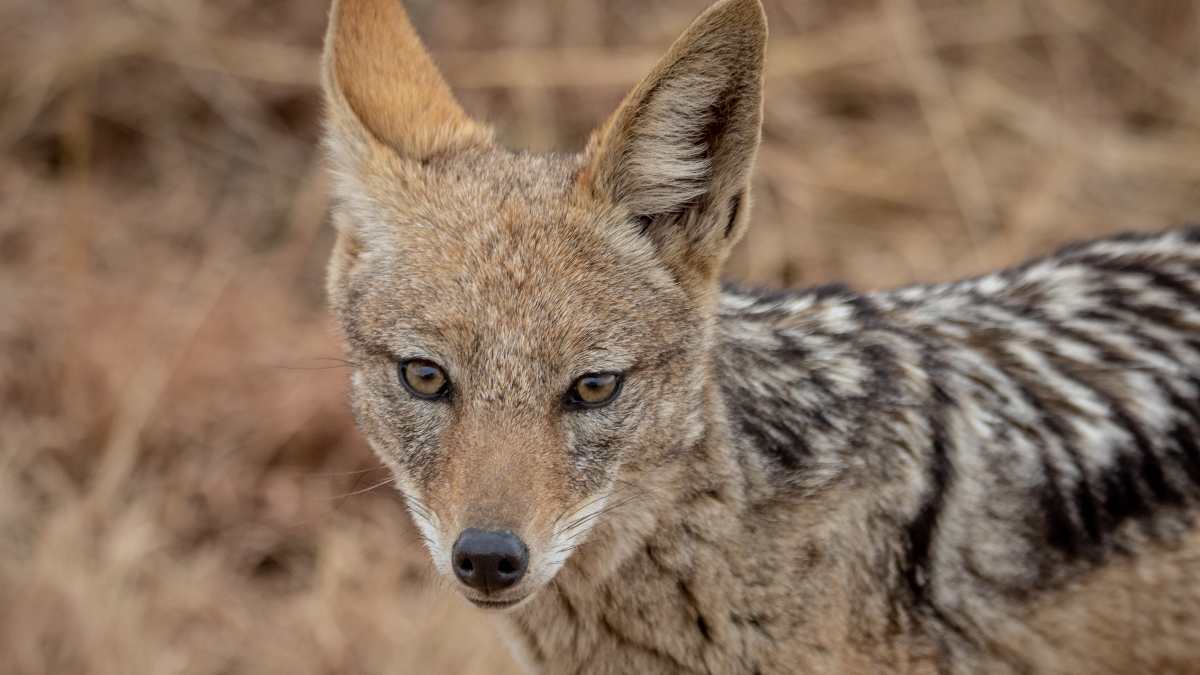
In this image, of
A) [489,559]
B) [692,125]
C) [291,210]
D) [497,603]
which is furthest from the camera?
[291,210]

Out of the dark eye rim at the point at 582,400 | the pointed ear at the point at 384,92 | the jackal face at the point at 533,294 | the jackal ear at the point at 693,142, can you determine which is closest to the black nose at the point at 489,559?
the jackal face at the point at 533,294

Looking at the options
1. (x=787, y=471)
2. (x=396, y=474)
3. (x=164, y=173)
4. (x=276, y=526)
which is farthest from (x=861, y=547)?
(x=164, y=173)

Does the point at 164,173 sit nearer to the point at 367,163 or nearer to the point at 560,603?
the point at 367,163

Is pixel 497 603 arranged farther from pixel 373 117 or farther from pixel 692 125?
pixel 373 117

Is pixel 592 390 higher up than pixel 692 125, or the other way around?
pixel 692 125

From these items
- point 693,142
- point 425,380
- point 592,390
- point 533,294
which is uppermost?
point 693,142

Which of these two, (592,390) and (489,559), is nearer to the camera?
(489,559)

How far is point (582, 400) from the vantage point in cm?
343

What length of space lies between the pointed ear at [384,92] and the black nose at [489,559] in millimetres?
1189

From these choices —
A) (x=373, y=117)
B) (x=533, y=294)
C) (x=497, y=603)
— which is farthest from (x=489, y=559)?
(x=373, y=117)

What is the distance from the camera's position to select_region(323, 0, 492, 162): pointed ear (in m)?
3.85

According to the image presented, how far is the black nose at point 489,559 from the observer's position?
3.17m

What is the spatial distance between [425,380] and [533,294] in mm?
334

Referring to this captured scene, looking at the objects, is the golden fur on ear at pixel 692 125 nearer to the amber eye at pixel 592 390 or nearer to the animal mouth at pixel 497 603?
the amber eye at pixel 592 390
